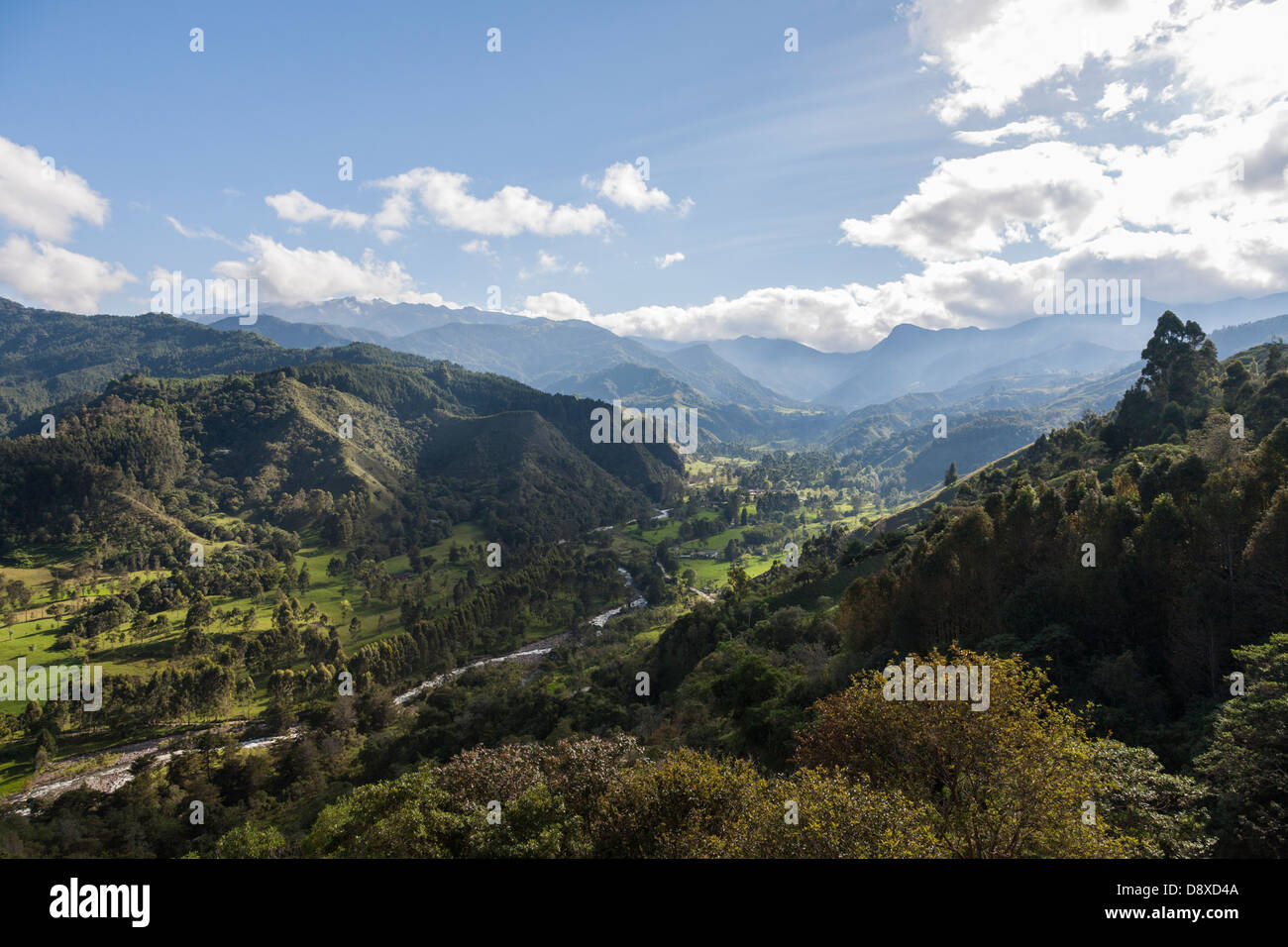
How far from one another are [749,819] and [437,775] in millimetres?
17712

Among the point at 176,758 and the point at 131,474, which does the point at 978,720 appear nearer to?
the point at 176,758

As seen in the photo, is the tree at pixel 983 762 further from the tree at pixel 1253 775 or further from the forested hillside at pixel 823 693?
the tree at pixel 1253 775

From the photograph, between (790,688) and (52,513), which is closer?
(790,688)

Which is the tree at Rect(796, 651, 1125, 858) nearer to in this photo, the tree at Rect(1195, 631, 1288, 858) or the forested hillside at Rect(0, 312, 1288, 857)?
the forested hillside at Rect(0, 312, 1288, 857)

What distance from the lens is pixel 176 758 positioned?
68188 mm

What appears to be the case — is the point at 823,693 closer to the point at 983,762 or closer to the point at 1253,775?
the point at 983,762

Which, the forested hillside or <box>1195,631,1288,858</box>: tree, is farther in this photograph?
the forested hillside

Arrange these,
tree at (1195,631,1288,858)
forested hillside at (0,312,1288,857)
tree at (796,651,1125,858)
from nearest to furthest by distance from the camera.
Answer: tree at (796,651,1125,858), tree at (1195,631,1288,858), forested hillside at (0,312,1288,857)

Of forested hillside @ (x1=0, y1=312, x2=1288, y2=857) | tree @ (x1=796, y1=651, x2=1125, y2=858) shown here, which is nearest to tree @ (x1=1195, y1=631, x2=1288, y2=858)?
forested hillside @ (x1=0, y1=312, x2=1288, y2=857)

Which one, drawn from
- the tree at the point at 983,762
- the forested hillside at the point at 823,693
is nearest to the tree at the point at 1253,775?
the forested hillside at the point at 823,693

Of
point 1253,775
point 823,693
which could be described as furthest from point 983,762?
point 823,693
